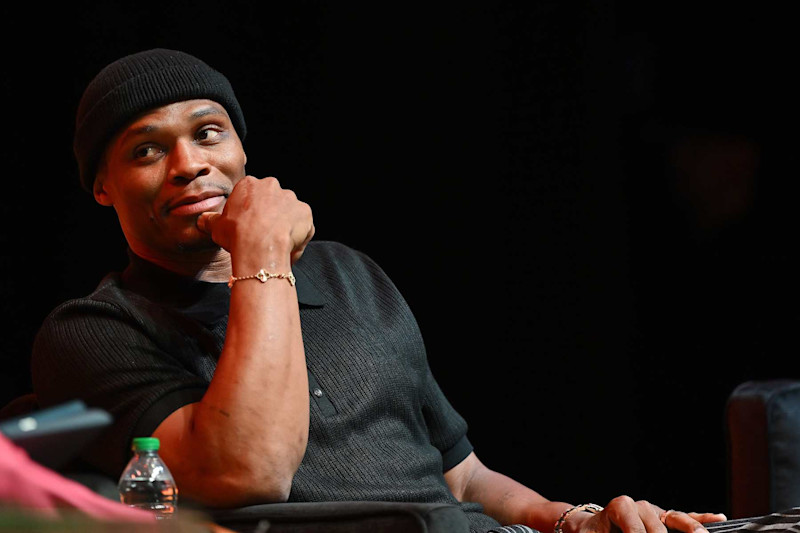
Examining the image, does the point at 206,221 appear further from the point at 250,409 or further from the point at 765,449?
the point at 765,449

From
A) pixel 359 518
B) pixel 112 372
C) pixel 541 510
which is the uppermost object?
pixel 112 372

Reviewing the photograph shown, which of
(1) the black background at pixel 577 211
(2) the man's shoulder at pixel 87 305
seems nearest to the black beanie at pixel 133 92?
(2) the man's shoulder at pixel 87 305

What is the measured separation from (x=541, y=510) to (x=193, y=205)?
0.74 m

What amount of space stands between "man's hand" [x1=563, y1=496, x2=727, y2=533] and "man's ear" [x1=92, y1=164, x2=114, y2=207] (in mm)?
927

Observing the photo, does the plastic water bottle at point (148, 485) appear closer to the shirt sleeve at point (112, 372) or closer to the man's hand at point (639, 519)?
the shirt sleeve at point (112, 372)

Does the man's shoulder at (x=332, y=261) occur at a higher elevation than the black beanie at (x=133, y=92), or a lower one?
lower

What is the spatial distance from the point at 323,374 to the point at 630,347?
1.62 m

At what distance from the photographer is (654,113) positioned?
3.01 m

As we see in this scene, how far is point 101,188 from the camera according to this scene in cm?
172

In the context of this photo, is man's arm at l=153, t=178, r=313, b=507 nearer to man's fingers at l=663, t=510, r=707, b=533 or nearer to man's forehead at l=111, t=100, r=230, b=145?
man's forehead at l=111, t=100, r=230, b=145

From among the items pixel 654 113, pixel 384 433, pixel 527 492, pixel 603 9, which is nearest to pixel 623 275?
pixel 654 113

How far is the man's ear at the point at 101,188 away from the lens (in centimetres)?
170

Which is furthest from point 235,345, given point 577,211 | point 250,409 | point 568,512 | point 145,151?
point 577,211

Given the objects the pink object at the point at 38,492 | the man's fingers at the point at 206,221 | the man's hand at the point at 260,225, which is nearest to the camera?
the pink object at the point at 38,492
